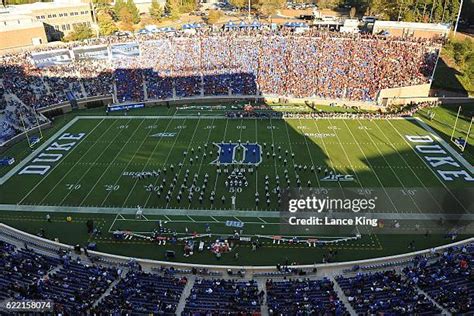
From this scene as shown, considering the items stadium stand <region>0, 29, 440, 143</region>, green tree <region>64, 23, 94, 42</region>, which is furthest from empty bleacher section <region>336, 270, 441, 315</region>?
green tree <region>64, 23, 94, 42</region>

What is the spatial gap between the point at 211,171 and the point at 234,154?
3.77 meters

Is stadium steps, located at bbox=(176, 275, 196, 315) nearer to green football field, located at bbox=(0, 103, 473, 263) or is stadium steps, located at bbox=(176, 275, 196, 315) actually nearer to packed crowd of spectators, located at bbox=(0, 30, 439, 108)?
green football field, located at bbox=(0, 103, 473, 263)

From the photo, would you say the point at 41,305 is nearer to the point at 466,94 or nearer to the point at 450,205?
the point at 450,205

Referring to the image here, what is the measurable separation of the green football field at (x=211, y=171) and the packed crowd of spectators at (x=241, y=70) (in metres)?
8.06

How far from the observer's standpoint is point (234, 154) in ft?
121

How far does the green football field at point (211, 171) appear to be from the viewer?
91.2ft

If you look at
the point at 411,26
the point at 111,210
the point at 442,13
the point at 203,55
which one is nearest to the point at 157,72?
the point at 203,55

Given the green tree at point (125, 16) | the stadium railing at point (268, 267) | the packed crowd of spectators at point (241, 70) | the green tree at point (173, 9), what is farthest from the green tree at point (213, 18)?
the stadium railing at point (268, 267)

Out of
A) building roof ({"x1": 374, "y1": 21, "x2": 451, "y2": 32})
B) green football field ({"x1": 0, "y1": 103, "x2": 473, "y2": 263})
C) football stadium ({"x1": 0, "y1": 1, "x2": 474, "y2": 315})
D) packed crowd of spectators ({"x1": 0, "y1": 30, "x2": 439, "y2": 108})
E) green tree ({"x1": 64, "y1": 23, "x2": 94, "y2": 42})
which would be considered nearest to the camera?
football stadium ({"x1": 0, "y1": 1, "x2": 474, "y2": 315})

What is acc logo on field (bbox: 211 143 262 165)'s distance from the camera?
35.4m

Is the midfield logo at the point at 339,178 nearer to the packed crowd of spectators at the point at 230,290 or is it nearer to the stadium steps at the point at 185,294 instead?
the packed crowd of spectators at the point at 230,290

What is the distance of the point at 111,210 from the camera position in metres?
29.2

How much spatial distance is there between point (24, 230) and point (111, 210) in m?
5.78

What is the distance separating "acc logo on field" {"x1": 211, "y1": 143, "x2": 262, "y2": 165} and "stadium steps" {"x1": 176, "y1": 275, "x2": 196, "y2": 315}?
1467cm
